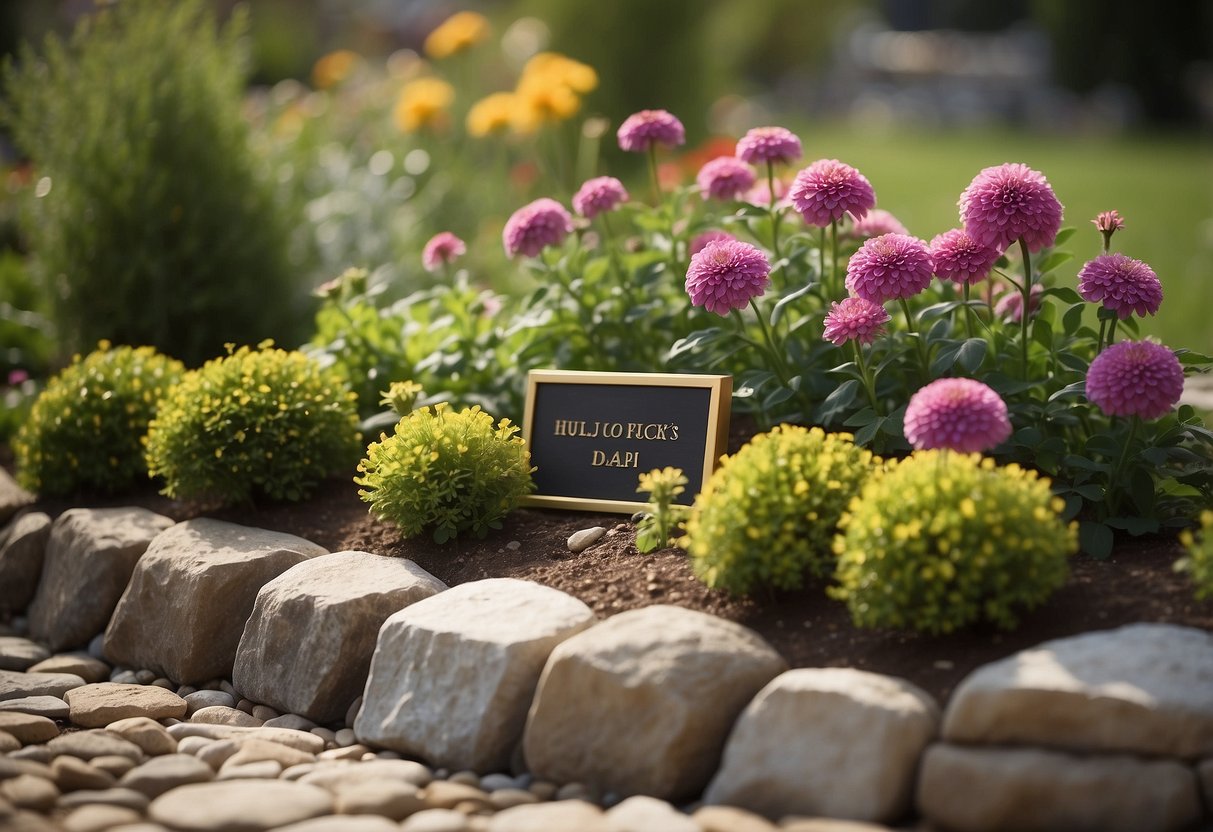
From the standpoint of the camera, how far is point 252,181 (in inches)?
201

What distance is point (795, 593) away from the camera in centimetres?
284

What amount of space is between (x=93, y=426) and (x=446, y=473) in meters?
1.62

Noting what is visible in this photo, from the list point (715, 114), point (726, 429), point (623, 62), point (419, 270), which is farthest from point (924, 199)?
point (726, 429)

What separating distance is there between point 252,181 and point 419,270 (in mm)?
1185

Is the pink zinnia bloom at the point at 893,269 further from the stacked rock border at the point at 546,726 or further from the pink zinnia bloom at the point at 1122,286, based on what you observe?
the stacked rock border at the point at 546,726

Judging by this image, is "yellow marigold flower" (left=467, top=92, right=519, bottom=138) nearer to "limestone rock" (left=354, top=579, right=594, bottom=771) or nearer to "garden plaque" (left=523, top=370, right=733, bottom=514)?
"garden plaque" (left=523, top=370, right=733, bottom=514)

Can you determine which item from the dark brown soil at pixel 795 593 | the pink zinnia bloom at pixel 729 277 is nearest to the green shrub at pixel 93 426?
the dark brown soil at pixel 795 593

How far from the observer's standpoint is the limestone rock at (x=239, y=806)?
7.46 feet

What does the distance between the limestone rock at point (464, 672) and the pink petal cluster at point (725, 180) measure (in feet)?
4.82

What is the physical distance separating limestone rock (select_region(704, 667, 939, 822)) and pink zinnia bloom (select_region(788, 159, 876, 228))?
129 cm

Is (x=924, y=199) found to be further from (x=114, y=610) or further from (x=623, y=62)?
(x=114, y=610)

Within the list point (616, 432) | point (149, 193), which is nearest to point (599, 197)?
point (616, 432)

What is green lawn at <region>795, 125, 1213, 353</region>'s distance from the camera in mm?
7477

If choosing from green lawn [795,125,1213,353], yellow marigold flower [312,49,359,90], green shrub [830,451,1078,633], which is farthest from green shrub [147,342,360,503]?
yellow marigold flower [312,49,359,90]
